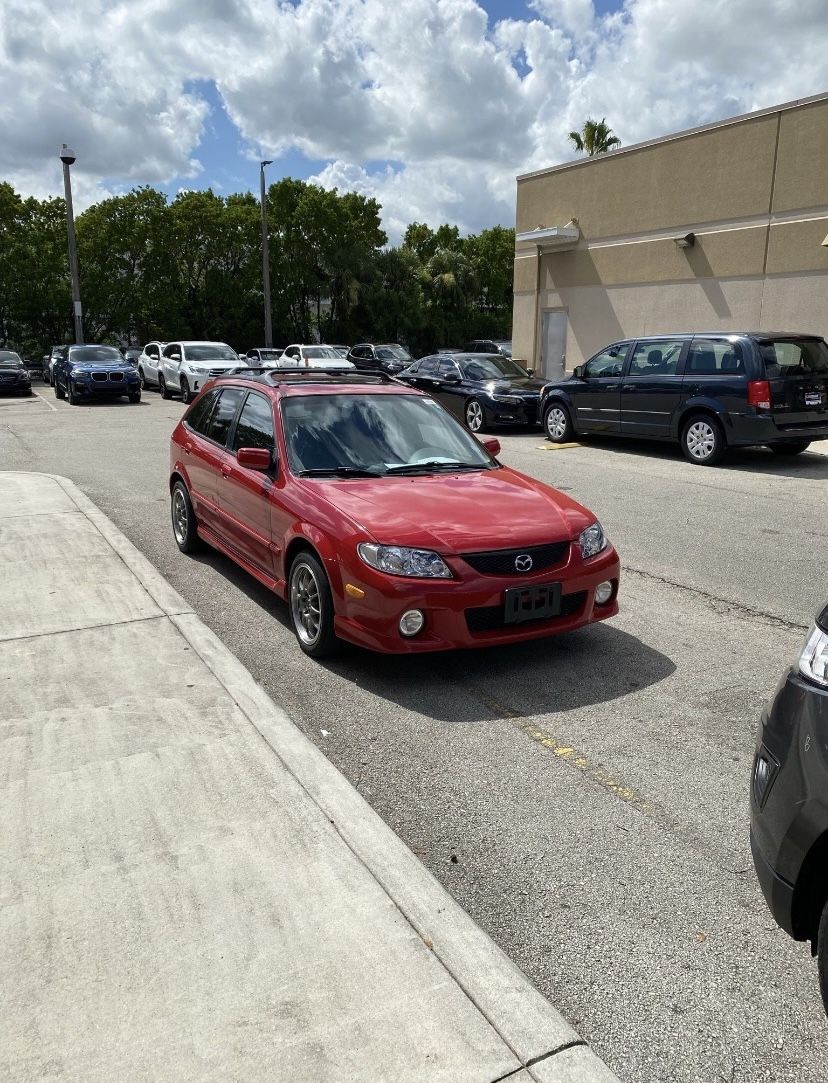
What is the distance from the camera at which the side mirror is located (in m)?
5.57

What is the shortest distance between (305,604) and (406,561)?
89 cm

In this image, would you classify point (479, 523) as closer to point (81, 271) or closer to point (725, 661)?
point (725, 661)

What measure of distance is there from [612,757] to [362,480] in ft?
7.58

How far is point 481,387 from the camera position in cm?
1762

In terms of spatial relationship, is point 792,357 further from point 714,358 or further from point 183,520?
point 183,520

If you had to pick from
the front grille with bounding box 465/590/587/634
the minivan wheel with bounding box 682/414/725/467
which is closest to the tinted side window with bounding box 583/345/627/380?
the minivan wheel with bounding box 682/414/725/467

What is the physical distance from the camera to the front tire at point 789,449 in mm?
13312

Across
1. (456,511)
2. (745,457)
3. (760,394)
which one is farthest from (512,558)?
(745,457)

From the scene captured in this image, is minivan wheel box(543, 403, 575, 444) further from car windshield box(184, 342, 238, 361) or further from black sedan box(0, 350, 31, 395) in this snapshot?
black sedan box(0, 350, 31, 395)

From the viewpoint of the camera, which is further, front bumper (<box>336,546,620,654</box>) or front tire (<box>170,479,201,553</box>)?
front tire (<box>170,479,201,553</box>)

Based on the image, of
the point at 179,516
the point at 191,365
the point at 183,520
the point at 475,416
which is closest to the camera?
the point at 183,520

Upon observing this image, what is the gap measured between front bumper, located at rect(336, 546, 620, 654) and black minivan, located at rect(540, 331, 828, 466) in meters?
8.44

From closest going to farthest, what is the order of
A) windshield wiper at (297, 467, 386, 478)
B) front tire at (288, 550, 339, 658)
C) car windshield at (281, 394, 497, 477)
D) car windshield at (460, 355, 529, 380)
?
front tire at (288, 550, 339, 658)
windshield wiper at (297, 467, 386, 478)
car windshield at (281, 394, 497, 477)
car windshield at (460, 355, 529, 380)

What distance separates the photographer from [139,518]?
924 cm
